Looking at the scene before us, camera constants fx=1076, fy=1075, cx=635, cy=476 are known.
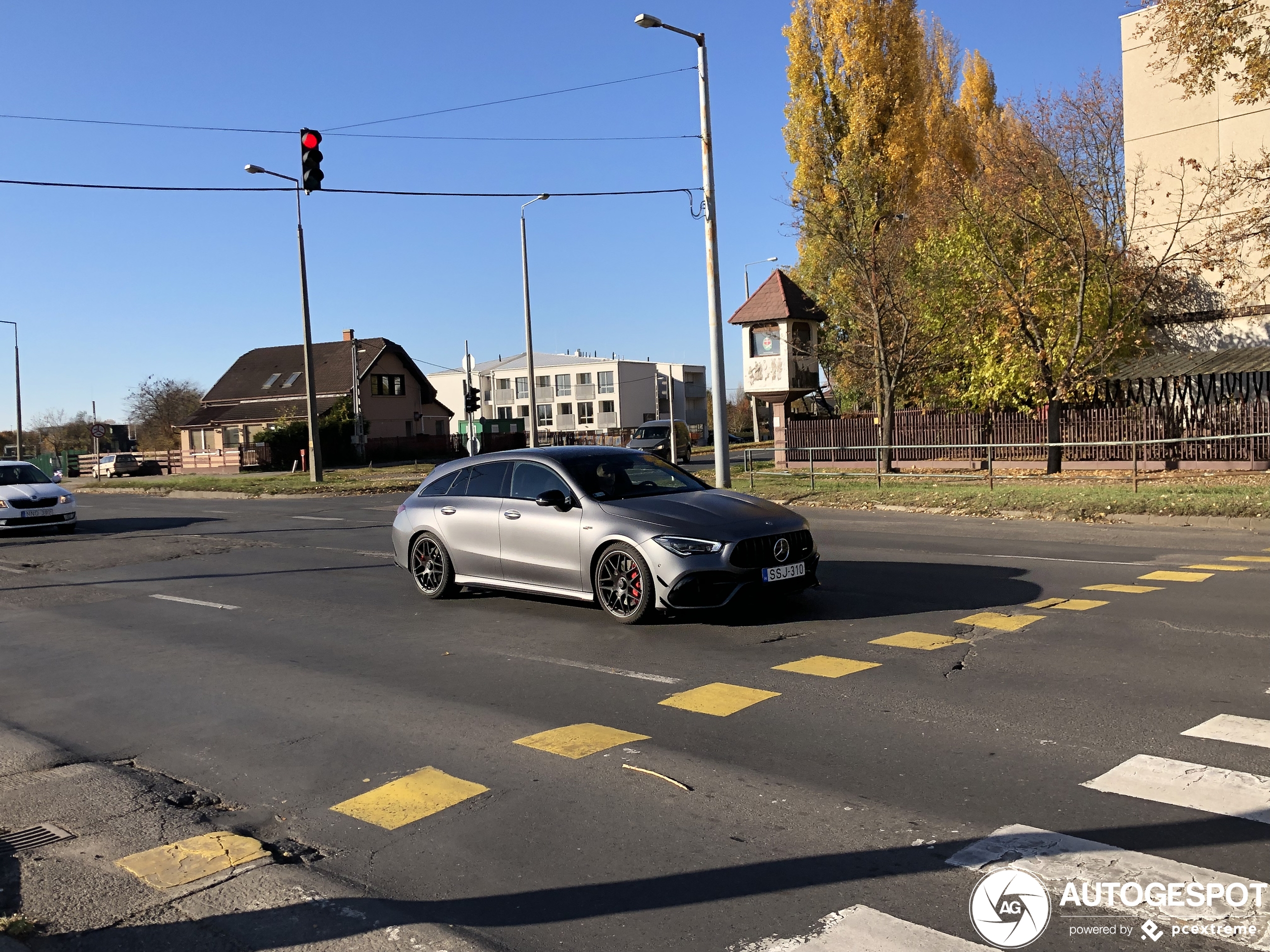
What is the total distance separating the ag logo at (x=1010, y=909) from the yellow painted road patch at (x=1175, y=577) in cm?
786

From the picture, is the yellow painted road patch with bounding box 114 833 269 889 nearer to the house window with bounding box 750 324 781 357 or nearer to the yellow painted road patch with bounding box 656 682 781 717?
the yellow painted road patch with bounding box 656 682 781 717

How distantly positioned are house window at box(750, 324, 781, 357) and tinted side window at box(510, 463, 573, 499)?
3236 centimetres

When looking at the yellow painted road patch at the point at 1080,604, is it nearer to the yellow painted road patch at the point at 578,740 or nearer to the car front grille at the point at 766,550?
the car front grille at the point at 766,550

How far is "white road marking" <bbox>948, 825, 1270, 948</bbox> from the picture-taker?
11.9 ft

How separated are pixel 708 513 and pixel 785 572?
2.71 ft

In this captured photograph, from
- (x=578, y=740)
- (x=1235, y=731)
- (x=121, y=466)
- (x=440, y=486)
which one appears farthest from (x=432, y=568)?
(x=121, y=466)

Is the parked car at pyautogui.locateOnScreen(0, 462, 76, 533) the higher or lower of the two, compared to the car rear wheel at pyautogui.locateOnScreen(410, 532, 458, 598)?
higher

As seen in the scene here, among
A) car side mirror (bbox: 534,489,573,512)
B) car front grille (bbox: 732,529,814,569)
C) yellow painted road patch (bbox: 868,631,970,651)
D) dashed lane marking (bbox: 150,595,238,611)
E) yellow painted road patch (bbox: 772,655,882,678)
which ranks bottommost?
yellow painted road patch (bbox: 772,655,882,678)

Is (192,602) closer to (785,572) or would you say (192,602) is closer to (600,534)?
(600,534)

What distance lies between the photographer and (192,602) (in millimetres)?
11938

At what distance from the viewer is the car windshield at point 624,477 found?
9945 mm

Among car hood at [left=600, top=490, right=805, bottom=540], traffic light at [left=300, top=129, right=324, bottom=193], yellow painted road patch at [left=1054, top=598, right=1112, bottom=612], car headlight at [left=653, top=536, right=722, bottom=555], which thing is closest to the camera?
car headlight at [left=653, top=536, right=722, bottom=555]

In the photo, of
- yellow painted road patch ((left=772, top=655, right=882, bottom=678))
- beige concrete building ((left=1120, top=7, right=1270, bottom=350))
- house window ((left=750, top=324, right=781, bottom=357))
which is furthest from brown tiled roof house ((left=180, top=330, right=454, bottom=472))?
yellow painted road patch ((left=772, top=655, right=882, bottom=678))

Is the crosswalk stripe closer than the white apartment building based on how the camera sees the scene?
Yes
